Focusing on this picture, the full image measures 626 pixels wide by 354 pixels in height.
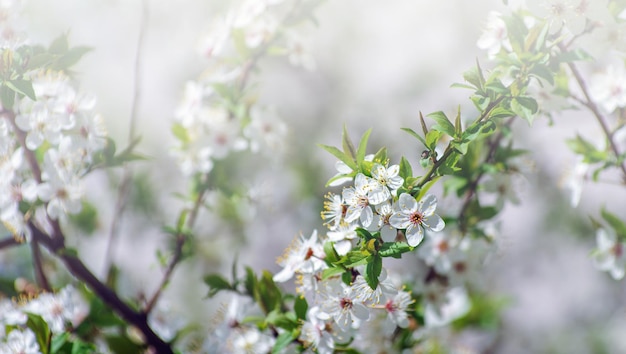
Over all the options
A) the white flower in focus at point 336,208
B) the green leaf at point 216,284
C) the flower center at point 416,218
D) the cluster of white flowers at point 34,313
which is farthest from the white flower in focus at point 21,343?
the flower center at point 416,218

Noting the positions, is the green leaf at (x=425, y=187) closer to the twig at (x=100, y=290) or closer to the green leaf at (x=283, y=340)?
the green leaf at (x=283, y=340)

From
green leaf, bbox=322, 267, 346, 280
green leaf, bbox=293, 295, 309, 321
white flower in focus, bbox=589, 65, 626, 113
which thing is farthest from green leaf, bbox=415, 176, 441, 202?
white flower in focus, bbox=589, 65, 626, 113

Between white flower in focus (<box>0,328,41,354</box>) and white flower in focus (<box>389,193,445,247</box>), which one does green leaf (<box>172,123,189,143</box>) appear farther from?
white flower in focus (<box>389,193,445,247</box>)

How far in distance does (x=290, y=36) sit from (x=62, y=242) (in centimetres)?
56

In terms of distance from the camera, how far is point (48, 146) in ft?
3.43

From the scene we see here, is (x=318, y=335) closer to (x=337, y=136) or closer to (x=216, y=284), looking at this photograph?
(x=216, y=284)

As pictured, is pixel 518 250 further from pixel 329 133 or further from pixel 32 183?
pixel 32 183

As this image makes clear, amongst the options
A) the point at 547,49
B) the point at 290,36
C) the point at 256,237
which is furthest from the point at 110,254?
the point at 547,49

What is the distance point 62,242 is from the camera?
1.08 meters

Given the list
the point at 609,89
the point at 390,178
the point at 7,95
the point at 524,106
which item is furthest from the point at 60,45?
the point at 609,89

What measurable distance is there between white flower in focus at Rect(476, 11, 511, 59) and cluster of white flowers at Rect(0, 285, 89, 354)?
75 centimetres

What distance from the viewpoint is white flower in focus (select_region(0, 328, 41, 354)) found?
0.97 metres

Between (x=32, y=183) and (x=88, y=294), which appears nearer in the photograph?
(x=32, y=183)

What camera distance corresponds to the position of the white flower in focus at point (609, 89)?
1.09 m
